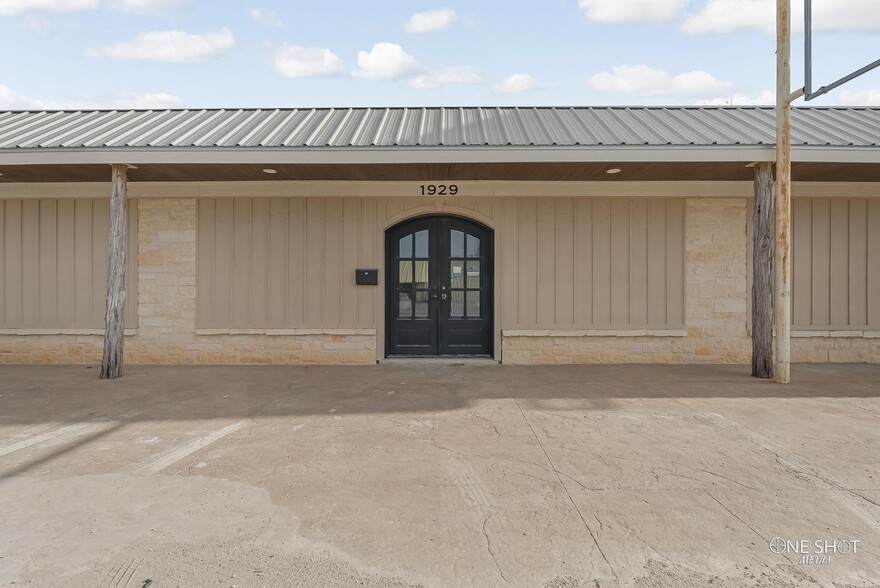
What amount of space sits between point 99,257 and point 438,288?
18.0ft

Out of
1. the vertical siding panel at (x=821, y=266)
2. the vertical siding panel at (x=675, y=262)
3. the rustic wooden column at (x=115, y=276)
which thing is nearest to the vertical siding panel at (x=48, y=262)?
the rustic wooden column at (x=115, y=276)

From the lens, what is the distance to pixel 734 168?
673 centimetres

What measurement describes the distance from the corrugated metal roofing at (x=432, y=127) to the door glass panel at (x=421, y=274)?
211 centimetres

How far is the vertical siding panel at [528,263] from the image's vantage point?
7.63m

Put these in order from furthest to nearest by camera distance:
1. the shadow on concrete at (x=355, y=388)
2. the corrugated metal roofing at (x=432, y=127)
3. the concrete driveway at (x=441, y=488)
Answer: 1. the corrugated metal roofing at (x=432, y=127)
2. the shadow on concrete at (x=355, y=388)
3. the concrete driveway at (x=441, y=488)

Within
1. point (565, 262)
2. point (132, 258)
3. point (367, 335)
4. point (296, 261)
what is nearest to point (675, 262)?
point (565, 262)

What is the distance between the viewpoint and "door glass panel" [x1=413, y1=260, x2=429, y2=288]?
7.91 meters

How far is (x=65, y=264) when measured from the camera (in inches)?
303

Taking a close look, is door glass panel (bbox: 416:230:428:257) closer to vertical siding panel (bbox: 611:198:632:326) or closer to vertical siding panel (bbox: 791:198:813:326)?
vertical siding panel (bbox: 611:198:632:326)

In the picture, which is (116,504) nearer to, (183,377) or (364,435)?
(364,435)

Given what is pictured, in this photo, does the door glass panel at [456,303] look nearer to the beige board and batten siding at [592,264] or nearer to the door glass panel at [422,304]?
the door glass panel at [422,304]

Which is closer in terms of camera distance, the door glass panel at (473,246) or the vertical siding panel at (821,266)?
the vertical siding panel at (821,266)

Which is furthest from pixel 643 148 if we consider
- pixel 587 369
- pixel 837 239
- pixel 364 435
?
pixel 364 435

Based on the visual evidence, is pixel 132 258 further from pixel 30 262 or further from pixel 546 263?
pixel 546 263
